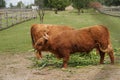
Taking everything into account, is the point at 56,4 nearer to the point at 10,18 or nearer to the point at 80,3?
the point at 80,3

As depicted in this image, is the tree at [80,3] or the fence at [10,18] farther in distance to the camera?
the tree at [80,3]

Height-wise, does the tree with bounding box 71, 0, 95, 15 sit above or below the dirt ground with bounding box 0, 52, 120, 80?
below

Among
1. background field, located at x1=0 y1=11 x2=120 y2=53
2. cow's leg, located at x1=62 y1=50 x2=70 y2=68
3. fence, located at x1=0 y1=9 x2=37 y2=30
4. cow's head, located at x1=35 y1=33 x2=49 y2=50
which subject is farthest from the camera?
fence, located at x1=0 y1=9 x2=37 y2=30

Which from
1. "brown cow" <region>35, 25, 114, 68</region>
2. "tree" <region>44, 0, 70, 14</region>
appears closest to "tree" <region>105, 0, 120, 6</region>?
"tree" <region>44, 0, 70, 14</region>

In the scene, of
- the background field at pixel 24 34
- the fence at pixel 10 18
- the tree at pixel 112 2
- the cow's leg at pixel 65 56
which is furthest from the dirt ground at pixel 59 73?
the tree at pixel 112 2

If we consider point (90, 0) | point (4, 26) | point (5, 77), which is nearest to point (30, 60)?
point (5, 77)

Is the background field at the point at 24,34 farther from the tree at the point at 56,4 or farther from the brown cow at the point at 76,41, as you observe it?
the tree at the point at 56,4

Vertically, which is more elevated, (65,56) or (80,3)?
(65,56)

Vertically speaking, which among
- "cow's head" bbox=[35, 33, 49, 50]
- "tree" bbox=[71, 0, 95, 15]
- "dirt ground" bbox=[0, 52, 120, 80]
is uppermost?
"cow's head" bbox=[35, 33, 49, 50]

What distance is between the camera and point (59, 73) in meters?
8.92

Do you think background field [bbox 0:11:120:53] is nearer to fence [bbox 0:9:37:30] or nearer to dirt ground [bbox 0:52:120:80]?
fence [bbox 0:9:37:30]

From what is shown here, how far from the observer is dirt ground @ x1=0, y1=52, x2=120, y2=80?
8359 millimetres

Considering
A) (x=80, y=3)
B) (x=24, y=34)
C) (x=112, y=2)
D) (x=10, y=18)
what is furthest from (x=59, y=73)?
(x=112, y=2)

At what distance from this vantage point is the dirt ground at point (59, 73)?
836 centimetres
